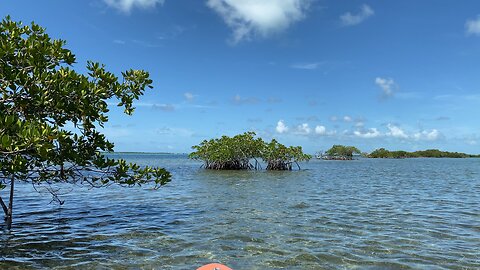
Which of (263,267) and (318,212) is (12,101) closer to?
(263,267)

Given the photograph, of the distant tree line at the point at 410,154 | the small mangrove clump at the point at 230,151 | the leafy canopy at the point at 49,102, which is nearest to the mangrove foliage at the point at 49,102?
the leafy canopy at the point at 49,102

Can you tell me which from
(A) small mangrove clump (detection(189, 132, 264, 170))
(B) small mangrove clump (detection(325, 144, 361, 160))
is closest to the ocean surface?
(A) small mangrove clump (detection(189, 132, 264, 170))

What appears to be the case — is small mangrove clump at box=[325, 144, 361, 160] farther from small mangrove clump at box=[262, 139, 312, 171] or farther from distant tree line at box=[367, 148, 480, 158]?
small mangrove clump at box=[262, 139, 312, 171]

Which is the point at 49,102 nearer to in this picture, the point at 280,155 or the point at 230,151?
the point at 230,151

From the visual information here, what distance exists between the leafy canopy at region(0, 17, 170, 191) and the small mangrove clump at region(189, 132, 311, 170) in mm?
31718

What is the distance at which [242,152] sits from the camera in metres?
42.9

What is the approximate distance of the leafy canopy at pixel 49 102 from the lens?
637 cm

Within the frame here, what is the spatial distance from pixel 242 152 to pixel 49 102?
35.7 meters

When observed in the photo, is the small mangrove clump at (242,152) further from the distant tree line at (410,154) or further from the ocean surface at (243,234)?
the distant tree line at (410,154)

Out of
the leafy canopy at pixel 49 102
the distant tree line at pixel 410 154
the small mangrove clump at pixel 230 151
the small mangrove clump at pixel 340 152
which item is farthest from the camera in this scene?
the distant tree line at pixel 410 154

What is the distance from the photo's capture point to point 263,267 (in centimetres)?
707

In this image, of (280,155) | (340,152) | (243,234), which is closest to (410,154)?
(340,152)

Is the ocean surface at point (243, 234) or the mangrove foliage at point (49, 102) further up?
the mangrove foliage at point (49, 102)

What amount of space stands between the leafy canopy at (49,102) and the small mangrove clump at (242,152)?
31.7 metres
